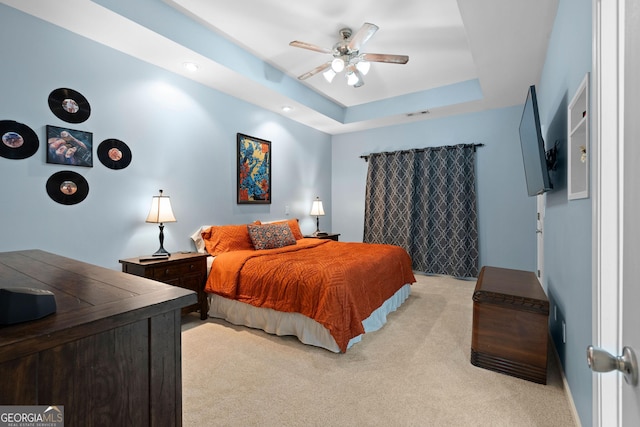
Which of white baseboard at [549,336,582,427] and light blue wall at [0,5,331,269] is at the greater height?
light blue wall at [0,5,331,269]

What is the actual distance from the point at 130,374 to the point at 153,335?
102 millimetres

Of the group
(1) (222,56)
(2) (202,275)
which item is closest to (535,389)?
(2) (202,275)

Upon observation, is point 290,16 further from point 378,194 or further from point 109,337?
point 378,194

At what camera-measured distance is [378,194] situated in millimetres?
5398

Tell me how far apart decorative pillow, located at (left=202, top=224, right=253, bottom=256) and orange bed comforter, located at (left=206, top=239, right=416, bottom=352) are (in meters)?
0.27

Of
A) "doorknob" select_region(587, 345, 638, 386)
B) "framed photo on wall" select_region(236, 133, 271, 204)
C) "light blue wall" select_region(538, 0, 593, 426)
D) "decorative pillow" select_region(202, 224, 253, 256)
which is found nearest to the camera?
"doorknob" select_region(587, 345, 638, 386)

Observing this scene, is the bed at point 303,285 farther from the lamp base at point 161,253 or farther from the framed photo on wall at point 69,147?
the framed photo on wall at point 69,147

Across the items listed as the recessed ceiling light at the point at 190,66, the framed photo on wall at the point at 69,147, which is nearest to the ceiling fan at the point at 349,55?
the recessed ceiling light at the point at 190,66

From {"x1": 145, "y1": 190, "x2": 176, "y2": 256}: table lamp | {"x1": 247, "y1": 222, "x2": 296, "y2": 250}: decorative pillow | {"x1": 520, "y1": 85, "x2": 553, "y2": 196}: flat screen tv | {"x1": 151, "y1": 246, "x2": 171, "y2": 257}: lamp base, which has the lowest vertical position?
{"x1": 151, "y1": 246, "x2": 171, "y2": 257}: lamp base

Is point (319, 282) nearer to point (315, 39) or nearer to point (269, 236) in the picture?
point (269, 236)

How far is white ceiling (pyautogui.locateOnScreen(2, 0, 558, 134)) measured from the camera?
7.70 feet

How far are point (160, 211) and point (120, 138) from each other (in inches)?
31.8

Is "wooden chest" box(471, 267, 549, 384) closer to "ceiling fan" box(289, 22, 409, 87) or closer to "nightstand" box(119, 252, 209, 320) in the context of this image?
"ceiling fan" box(289, 22, 409, 87)

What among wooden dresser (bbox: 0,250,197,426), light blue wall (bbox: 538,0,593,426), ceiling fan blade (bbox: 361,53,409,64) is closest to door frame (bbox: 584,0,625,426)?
light blue wall (bbox: 538,0,593,426)
